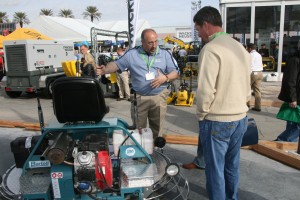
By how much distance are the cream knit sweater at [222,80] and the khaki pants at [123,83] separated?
7091 mm

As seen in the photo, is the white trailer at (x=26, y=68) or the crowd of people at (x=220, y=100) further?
Answer: the white trailer at (x=26, y=68)

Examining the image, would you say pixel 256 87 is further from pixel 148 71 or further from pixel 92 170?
pixel 92 170

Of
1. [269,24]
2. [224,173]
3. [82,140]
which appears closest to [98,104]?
[82,140]

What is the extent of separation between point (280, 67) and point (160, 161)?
10475 mm

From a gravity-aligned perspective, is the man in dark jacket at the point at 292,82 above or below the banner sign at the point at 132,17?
below

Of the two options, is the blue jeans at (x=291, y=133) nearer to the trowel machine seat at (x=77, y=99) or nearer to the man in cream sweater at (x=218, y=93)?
the man in cream sweater at (x=218, y=93)

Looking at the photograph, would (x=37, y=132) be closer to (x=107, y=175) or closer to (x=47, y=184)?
(x=47, y=184)

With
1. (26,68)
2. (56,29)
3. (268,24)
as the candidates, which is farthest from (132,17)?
(56,29)

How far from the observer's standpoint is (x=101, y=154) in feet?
9.05

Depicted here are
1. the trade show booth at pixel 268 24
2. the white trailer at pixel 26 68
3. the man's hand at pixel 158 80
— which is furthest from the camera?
the trade show booth at pixel 268 24

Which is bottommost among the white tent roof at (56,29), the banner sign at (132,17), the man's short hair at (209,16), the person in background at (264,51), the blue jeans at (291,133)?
the blue jeans at (291,133)

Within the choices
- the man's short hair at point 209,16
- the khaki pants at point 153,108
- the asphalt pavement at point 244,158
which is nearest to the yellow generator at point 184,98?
the asphalt pavement at point 244,158

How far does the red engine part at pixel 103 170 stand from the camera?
8.87ft

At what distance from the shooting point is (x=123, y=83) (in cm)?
959
